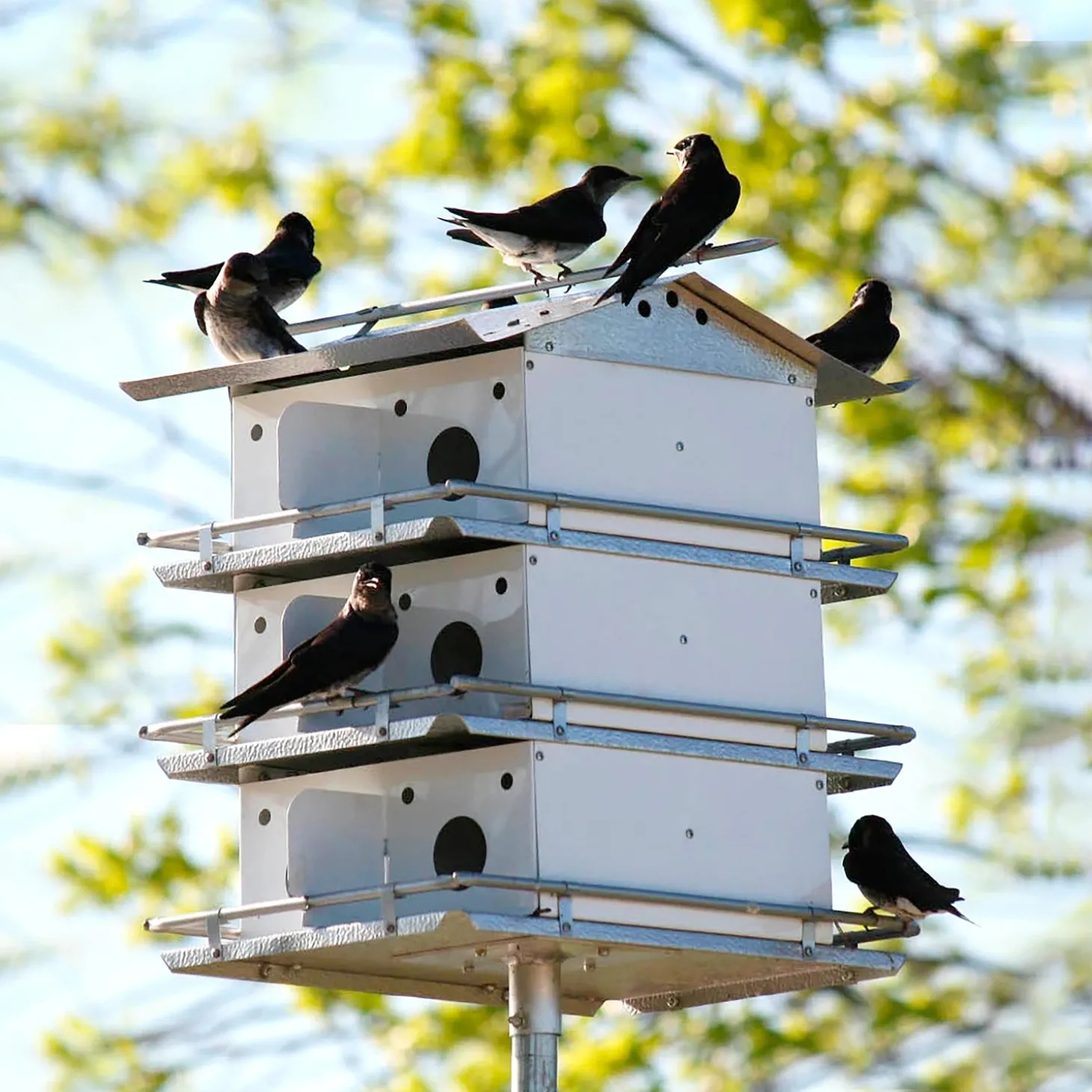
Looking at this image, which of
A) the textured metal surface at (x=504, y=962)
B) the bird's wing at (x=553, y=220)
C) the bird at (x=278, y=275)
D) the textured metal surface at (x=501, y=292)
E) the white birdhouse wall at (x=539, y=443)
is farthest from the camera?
the bird at (x=278, y=275)

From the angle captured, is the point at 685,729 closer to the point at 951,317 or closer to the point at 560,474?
the point at 560,474

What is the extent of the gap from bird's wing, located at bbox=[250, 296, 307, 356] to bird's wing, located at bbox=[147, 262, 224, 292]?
13.0 inches

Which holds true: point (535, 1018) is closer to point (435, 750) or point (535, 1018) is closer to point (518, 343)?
point (435, 750)

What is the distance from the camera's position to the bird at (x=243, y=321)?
22.0ft

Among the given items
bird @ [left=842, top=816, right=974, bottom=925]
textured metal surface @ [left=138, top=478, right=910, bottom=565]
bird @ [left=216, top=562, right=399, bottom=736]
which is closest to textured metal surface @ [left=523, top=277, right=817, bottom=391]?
textured metal surface @ [left=138, top=478, right=910, bottom=565]

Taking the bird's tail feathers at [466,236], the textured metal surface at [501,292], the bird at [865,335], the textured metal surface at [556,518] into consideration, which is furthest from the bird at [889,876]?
→ the bird's tail feathers at [466,236]

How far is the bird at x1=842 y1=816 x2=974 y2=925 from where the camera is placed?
6891mm

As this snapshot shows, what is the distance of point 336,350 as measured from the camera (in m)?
6.43

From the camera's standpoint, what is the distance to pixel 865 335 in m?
7.23

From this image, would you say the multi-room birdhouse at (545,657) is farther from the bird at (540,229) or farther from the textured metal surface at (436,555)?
the bird at (540,229)

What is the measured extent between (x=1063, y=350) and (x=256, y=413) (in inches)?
161


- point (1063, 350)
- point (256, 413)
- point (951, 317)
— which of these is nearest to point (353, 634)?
point (256, 413)

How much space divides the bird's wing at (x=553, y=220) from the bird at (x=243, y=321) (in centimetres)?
46

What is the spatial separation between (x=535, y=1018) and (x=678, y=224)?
1.66m
